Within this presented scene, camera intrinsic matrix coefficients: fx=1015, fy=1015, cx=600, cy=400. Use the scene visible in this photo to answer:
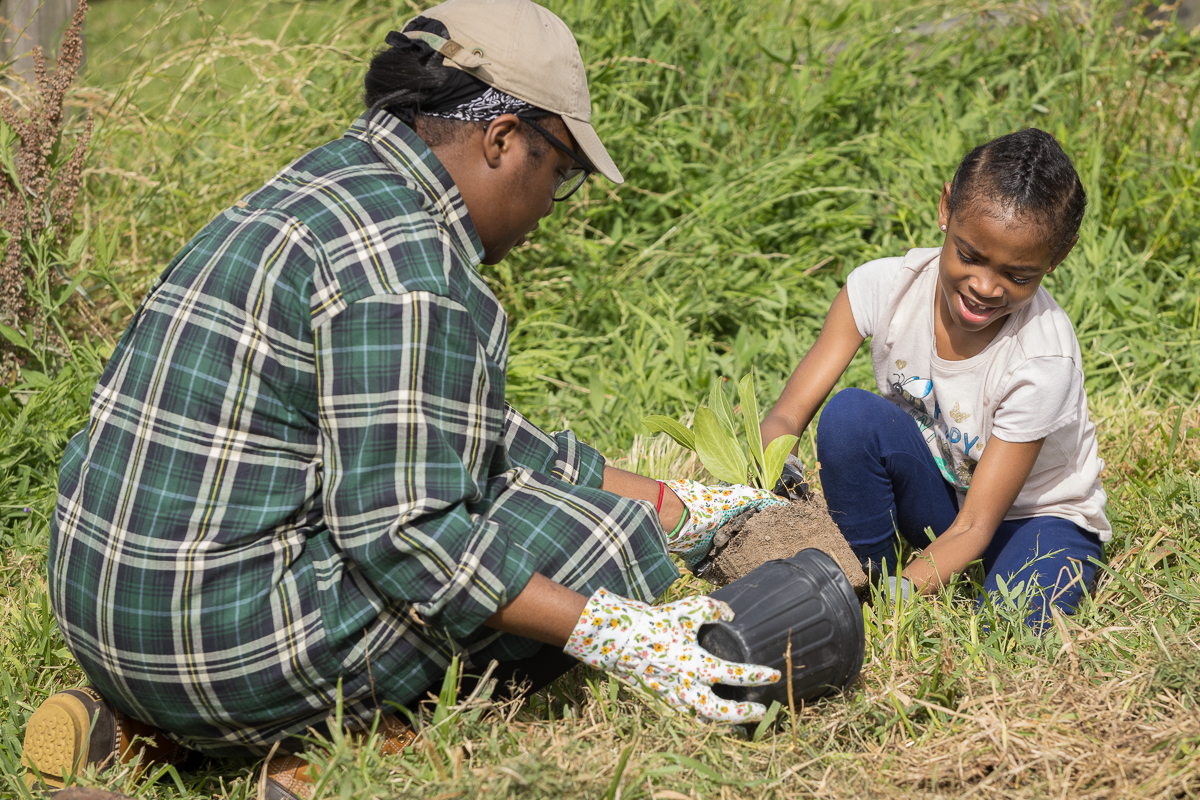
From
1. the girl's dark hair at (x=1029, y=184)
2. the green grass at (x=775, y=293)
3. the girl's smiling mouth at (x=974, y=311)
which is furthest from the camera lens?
the girl's smiling mouth at (x=974, y=311)

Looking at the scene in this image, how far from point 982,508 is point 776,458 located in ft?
1.42

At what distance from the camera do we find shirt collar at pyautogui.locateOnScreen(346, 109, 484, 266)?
5.48 ft

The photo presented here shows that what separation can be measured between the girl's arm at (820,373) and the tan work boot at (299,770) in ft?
3.43

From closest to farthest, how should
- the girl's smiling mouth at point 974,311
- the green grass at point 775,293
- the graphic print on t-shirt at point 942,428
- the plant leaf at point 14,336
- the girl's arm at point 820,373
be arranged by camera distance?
the green grass at point 775,293, the girl's smiling mouth at point 974,311, the graphic print on t-shirt at point 942,428, the girl's arm at point 820,373, the plant leaf at point 14,336

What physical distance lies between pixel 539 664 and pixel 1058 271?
2.68 m

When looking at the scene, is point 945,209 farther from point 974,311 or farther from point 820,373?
point 820,373

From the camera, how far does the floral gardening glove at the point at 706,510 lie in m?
2.14

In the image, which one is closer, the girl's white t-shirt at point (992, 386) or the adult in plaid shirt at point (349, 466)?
the adult in plaid shirt at point (349, 466)

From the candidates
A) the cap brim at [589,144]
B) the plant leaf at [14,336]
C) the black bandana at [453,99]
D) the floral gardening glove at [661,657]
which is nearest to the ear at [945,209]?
the cap brim at [589,144]

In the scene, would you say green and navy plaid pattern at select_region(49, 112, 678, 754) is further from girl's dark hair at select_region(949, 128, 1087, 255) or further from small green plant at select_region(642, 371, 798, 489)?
girl's dark hair at select_region(949, 128, 1087, 255)

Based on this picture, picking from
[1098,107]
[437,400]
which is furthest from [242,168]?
[1098,107]

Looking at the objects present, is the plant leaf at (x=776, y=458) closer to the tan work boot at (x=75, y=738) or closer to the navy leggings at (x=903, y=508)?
the navy leggings at (x=903, y=508)

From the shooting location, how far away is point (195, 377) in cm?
154

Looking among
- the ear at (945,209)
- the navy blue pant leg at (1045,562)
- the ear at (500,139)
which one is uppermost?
the ear at (500,139)
